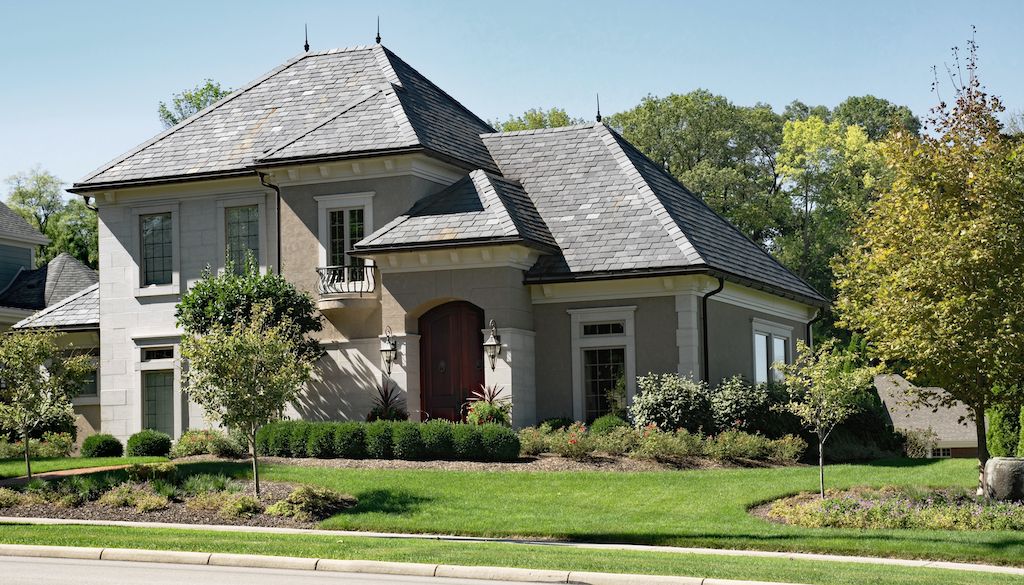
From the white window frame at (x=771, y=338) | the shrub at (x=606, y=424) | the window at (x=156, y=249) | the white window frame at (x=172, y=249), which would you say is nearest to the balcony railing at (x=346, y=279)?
the white window frame at (x=172, y=249)

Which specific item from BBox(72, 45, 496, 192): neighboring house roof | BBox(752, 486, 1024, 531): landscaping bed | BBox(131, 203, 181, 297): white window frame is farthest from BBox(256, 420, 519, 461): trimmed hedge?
BBox(131, 203, 181, 297): white window frame

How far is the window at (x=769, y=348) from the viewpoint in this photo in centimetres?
3170

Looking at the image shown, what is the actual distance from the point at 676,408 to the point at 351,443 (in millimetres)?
6527

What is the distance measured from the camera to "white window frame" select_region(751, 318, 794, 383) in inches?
1233

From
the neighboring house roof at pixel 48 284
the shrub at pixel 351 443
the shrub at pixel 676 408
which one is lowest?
the shrub at pixel 351 443

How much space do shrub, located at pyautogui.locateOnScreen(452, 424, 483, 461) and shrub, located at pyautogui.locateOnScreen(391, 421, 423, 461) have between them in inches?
26.3

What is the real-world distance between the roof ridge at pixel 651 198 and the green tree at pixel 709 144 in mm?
25371

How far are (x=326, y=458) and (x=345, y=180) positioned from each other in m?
7.49

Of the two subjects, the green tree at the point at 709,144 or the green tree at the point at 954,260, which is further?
the green tree at the point at 709,144

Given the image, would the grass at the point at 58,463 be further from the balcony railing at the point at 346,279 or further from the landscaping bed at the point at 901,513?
the landscaping bed at the point at 901,513

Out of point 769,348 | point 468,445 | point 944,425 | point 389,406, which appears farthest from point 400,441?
point 944,425

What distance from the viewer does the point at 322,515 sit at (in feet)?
63.0

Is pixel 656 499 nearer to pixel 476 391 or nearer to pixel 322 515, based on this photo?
pixel 322 515

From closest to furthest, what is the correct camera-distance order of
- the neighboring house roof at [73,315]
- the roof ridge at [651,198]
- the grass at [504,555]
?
the grass at [504,555]
the roof ridge at [651,198]
the neighboring house roof at [73,315]
